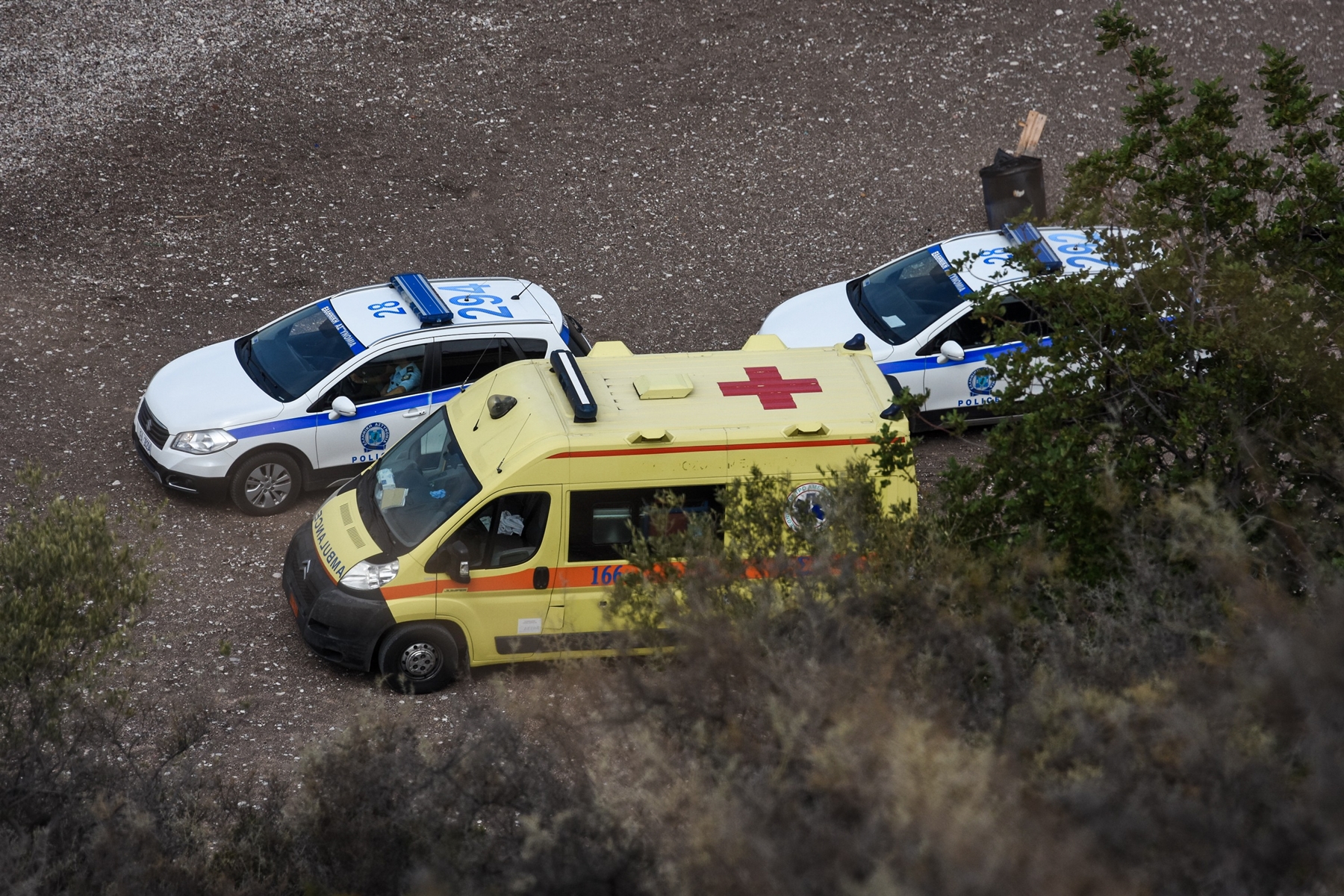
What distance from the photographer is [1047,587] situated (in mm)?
6355

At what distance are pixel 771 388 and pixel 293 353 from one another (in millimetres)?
4379

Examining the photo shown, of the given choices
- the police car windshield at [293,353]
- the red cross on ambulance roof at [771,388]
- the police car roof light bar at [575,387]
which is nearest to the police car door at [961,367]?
the red cross on ambulance roof at [771,388]

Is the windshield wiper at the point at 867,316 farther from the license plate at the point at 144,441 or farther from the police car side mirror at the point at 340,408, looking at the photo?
the license plate at the point at 144,441

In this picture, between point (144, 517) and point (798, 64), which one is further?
point (798, 64)

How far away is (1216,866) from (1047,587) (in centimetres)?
245

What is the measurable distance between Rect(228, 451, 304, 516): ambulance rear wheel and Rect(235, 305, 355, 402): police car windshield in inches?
20.2

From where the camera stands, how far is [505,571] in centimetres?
793

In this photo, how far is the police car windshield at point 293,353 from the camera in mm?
10008

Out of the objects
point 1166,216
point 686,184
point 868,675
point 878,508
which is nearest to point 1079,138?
point 686,184

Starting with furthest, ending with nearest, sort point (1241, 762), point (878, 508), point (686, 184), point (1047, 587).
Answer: point (686, 184), point (878, 508), point (1047, 587), point (1241, 762)

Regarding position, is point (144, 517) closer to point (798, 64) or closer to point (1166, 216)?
point (1166, 216)

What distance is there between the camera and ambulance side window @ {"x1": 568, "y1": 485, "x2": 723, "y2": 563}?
779cm

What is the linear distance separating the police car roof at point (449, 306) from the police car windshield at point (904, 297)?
10.2 ft

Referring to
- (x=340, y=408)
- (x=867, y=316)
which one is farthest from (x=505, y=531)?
(x=867, y=316)
